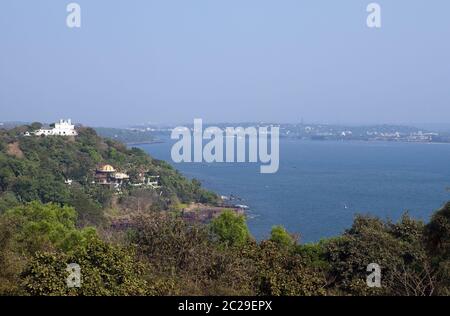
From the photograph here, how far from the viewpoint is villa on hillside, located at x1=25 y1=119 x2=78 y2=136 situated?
145ft

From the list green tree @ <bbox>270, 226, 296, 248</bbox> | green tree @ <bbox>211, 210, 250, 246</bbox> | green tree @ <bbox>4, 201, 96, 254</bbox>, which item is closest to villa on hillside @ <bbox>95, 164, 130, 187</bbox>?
green tree @ <bbox>4, 201, 96, 254</bbox>

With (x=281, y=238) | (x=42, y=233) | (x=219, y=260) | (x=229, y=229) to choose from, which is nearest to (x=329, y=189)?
(x=229, y=229)

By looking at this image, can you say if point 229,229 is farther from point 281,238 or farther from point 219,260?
point 219,260

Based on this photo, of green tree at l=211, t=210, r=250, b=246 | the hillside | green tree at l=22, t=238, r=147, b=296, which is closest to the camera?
green tree at l=22, t=238, r=147, b=296

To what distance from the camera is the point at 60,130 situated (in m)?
45.9

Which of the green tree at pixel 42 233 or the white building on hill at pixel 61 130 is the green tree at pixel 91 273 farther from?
the white building on hill at pixel 61 130

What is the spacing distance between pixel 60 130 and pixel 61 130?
0.28ft

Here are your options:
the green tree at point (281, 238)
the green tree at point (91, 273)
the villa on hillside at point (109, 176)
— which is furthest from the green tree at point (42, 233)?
the villa on hillside at point (109, 176)

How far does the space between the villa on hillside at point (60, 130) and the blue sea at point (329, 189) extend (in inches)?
443

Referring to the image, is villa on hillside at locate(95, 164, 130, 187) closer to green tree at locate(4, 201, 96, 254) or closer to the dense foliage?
green tree at locate(4, 201, 96, 254)

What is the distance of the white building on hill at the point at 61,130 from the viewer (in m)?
44.5

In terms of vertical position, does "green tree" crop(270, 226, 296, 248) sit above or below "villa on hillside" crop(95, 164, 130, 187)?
above

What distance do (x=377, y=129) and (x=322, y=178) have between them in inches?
3229
